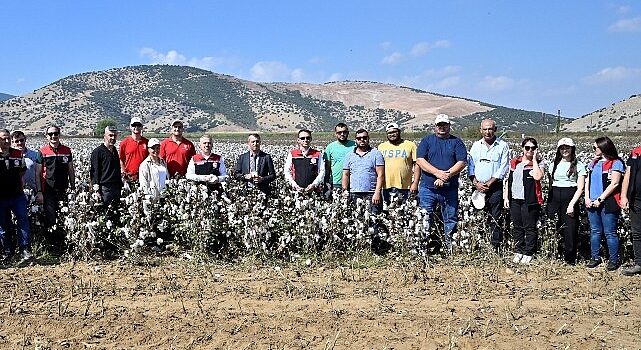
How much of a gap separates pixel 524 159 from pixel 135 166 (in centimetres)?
572

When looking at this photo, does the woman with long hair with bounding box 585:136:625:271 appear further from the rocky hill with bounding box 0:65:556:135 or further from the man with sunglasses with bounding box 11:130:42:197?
the rocky hill with bounding box 0:65:556:135

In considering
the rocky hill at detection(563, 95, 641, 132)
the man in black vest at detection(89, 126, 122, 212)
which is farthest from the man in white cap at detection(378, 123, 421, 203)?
the rocky hill at detection(563, 95, 641, 132)

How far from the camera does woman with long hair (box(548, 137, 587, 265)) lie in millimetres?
7541

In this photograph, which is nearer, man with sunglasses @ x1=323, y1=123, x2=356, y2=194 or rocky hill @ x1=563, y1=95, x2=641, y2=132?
man with sunglasses @ x1=323, y1=123, x2=356, y2=194

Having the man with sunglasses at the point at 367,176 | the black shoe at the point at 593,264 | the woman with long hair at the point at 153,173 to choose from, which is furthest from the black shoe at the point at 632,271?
the woman with long hair at the point at 153,173

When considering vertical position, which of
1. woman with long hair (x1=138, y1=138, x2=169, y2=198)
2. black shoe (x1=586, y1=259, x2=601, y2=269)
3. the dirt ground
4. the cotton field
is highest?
woman with long hair (x1=138, y1=138, x2=169, y2=198)

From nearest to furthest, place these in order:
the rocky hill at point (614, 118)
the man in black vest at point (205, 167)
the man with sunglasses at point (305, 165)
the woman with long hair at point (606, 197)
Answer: the woman with long hair at point (606, 197) → the man in black vest at point (205, 167) → the man with sunglasses at point (305, 165) → the rocky hill at point (614, 118)

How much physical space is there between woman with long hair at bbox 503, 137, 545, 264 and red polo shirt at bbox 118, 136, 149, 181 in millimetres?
5412

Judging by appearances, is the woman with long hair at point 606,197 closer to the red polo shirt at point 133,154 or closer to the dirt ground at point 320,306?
the dirt ground at point 320,306

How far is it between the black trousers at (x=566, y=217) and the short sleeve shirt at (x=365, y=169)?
2.33m

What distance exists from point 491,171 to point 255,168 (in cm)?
342

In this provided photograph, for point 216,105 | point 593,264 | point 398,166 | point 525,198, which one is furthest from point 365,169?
point 216,105

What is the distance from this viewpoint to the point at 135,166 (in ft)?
29.6

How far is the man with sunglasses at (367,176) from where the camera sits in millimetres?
8125
